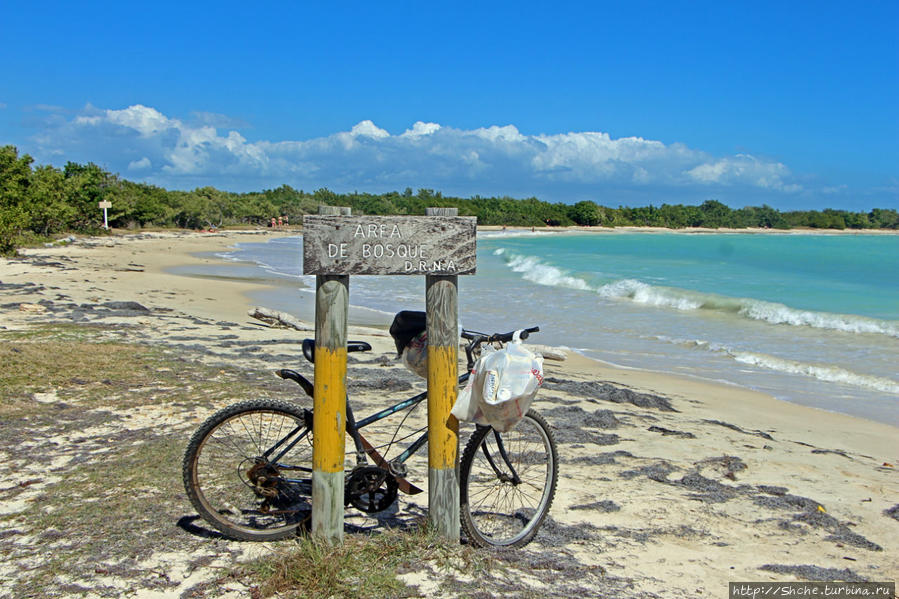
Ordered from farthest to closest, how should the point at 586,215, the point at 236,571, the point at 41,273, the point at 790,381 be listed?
the point at 586,215
the point at 41,273
the point at 790,381
the point at 236,571

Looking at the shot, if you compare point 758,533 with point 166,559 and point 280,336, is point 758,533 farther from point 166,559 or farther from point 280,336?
point 280,336

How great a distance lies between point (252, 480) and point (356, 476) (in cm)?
56

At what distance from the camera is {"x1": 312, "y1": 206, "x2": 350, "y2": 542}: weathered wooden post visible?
11.1ft

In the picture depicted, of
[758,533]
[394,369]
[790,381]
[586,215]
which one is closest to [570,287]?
[790,381]

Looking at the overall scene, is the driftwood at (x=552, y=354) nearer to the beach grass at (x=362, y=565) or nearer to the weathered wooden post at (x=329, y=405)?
the beach grass at (x=362, y=565)

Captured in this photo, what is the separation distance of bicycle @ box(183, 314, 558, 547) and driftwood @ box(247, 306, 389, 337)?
745 cm

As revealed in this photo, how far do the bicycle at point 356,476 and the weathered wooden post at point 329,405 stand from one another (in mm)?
153

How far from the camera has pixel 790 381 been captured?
33.8 ft

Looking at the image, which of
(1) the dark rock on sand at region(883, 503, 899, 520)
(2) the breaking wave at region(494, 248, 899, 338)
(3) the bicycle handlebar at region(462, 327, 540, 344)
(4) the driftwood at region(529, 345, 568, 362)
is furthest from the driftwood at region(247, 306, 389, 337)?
(2) the breaking wave at region(494, 248, 899, 338)

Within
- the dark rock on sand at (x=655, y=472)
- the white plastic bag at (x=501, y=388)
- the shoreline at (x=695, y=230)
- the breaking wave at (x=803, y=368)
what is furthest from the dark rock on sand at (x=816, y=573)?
the shoreline at (x=695, y=230)

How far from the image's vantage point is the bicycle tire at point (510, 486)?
3656 millimetres

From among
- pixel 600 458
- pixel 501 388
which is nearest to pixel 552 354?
pixel 600 458

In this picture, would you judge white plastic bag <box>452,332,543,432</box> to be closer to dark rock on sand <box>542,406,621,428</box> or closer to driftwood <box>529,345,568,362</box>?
dark rock on sand <box>542,406,621,428</box>

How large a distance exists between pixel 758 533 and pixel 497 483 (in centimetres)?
154
